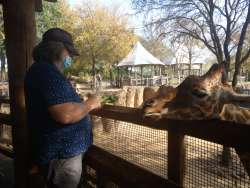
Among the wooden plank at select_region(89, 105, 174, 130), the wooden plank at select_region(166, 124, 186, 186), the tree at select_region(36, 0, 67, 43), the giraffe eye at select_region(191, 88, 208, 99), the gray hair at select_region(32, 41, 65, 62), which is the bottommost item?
the wooden plank at select_region(166, 124, 186, 186)

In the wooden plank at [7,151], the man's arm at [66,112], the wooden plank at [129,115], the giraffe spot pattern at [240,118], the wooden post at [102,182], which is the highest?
the man's arm at [66,112]

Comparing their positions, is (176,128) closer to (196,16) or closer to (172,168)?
(172,168)

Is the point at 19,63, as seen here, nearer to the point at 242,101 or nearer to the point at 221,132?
the point at 221,132

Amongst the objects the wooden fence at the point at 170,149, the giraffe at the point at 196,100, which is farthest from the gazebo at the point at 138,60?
the wooden fence at the point at 170,149

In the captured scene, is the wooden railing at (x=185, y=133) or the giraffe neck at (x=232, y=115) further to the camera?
the giraffe neck at (x=232, y=115)

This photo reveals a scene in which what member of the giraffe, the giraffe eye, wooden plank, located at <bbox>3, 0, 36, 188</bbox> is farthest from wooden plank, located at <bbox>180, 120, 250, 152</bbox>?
wooden plank, located at <bbox>3, 0, 36, 188</bbox>

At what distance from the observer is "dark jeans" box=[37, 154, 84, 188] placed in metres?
1.57

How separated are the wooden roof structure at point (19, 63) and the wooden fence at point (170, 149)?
1119 mm

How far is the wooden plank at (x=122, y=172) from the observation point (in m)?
1.50

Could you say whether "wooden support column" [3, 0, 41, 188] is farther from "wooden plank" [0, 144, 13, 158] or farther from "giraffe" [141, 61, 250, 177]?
"giraffe" [141, 61, 250, 177]

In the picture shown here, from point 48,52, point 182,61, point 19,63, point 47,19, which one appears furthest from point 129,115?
point 47,19

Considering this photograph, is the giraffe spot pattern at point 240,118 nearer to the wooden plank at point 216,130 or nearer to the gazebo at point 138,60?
the wooden plank at point 216,130

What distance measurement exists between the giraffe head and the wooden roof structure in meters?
1.81

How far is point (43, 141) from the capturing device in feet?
5.02
